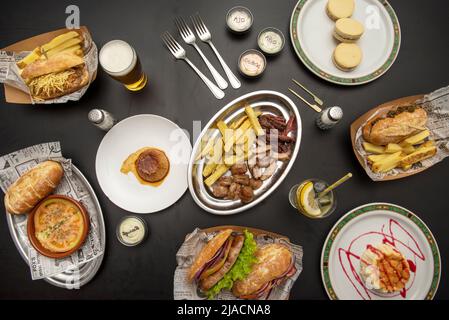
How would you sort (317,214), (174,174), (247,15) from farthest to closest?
(247,15)
(174,174)
(317,214)

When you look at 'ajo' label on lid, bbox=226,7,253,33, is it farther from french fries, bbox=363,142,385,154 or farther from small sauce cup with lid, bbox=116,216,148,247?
small sauce cup with lid, bbox=116,216,148,247

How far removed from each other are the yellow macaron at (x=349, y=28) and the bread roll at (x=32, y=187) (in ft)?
6.15

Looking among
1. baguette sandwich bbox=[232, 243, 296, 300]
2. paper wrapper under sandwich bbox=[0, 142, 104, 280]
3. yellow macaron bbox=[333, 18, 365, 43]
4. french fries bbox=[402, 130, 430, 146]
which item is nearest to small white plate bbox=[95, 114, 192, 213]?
paper wrapper under sandwich bbox=[0, 142, 104, 280]

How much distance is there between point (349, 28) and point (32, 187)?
6.82 feet

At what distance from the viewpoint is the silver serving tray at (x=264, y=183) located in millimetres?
1695

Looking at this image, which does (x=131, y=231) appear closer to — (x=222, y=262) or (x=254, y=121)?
(x=222, y=262)

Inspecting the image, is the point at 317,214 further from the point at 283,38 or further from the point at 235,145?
the point at 283,38

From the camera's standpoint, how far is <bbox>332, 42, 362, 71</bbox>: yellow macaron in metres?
1.85

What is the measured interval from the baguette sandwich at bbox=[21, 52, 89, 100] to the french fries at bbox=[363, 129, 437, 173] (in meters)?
1.75

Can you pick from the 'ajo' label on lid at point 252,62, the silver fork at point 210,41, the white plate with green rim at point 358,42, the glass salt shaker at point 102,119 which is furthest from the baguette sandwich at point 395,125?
the glass salt shaker at point 102,119

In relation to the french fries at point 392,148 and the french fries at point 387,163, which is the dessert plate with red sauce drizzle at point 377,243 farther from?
the french fries at point 392,148

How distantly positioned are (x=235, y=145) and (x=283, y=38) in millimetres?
765
